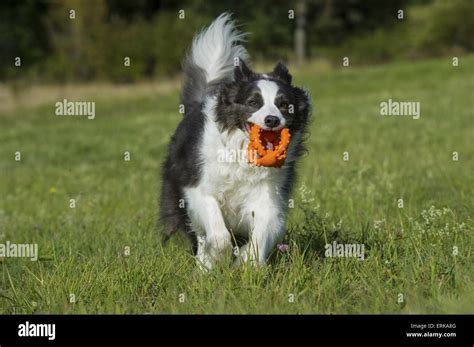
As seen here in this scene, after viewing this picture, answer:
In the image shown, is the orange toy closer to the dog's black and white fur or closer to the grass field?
the dog's black and white fur

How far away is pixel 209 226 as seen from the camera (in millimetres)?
5898

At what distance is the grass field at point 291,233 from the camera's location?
4.86 metres

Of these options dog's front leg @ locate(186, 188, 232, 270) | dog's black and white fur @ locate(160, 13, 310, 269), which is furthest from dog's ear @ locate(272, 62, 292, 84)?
dog's front leg @ locate(186, 188, 232, 270)

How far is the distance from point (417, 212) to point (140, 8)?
54266 mm

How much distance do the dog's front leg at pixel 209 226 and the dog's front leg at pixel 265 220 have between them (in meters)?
0.17

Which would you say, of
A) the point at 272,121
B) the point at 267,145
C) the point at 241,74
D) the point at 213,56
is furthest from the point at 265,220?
the point at 213,56

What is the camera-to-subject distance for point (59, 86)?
124ft

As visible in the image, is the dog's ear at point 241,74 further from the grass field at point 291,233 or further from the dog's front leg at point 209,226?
the grass field at point 291,233

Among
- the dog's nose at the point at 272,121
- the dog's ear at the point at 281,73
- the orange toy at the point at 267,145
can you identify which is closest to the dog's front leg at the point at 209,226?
the orange toy at the point at 267,145

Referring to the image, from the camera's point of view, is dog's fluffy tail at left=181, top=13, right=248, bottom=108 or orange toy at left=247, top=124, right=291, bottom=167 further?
dog's fluffy tail at left=181, top=13, right=248, bottom=108

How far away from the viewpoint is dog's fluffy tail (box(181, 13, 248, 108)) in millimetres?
7008

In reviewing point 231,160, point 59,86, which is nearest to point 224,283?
point 231,160
